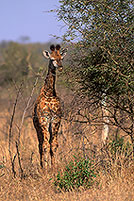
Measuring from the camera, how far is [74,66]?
709cm

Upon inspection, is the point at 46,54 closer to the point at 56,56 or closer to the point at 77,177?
the point at 56,56

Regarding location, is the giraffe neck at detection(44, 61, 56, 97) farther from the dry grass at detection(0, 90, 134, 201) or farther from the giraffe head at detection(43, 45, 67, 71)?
the dry grass at detection(0, 90, 134, 201)

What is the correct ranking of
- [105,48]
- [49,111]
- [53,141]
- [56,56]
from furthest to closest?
[53,141]
[49,111]
[56,56]
[105,48]

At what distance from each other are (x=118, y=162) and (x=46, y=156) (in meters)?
1.64

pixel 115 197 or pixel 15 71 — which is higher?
pixel 15 71

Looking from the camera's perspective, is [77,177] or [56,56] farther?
[56,56]

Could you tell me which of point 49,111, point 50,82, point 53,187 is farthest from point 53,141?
point 53,187

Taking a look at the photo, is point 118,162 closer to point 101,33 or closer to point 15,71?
point 101,33

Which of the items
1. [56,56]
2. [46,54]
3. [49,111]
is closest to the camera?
A: [56,56]

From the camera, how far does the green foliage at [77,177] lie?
6.60m

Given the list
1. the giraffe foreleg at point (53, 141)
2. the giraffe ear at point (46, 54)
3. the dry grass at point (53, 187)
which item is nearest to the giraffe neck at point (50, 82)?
the giraffe ear at point (46, 54)

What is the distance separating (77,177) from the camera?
675 cm

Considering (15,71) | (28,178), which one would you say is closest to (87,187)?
(28,178)

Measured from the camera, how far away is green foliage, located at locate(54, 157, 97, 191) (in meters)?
6.60
